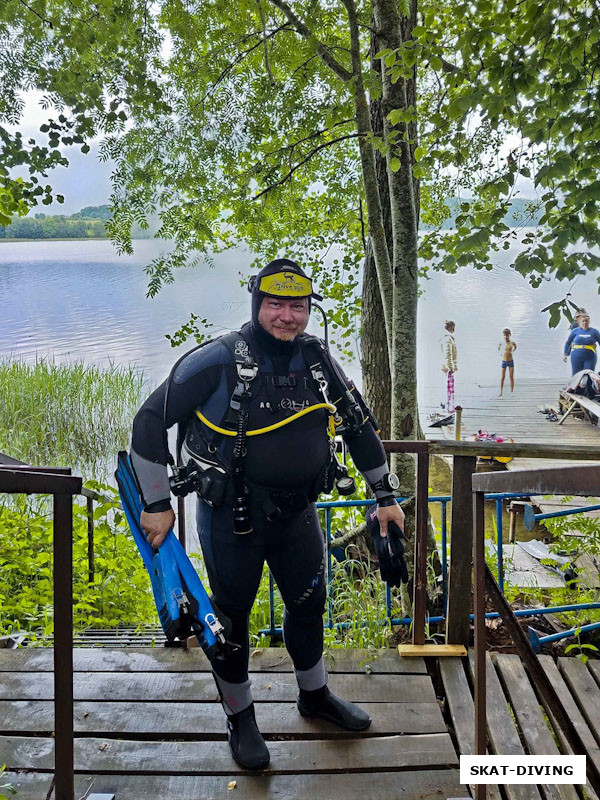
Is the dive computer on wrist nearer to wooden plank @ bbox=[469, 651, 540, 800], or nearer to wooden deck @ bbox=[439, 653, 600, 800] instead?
wooden plank @ bbox=[469, 651, 540, 800]

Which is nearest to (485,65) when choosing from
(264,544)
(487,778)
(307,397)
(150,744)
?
(307,397)

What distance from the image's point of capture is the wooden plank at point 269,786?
188 centimetres

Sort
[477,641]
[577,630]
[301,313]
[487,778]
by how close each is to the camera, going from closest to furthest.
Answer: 1. [477,641]
2. [487,778]
3. [301,313]
4. [577,630]

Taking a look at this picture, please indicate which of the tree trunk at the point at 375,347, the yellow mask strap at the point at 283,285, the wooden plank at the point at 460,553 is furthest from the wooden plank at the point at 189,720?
the tree trunk at the point at 375,347

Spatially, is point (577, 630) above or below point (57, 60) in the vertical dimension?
below

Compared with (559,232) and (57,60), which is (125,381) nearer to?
(57,60)

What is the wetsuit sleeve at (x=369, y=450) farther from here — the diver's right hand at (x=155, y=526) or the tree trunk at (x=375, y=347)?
the tree trunk at (x=375, y=347)

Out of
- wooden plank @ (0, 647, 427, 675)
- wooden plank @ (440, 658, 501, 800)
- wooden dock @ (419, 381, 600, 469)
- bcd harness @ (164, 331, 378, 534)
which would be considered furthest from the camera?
wooden dock @ (419, 381, 600, 469)

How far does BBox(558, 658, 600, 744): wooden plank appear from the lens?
2312 mm

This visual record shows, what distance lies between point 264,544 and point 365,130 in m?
3.16

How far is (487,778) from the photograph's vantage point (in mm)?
1771

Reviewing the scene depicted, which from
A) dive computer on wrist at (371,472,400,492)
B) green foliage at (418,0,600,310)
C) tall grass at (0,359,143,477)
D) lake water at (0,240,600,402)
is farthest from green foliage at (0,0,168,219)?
tall grass at (0,359,143,477)

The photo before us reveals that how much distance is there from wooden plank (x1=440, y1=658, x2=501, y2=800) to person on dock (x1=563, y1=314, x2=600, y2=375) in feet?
25.6

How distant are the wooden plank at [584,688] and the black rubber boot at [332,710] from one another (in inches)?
35.3
